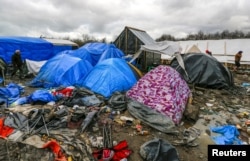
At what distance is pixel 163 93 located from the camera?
5.91m

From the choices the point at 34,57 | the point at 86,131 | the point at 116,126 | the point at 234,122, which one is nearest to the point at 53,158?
the point at 86,131

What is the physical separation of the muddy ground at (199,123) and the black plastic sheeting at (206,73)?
23.8 inches

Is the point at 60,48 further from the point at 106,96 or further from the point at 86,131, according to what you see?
the point at 86,131

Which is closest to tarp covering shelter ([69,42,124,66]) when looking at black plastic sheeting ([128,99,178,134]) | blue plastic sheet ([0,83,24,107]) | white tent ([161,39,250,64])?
blue plastic sheet ([0,83,24,107])

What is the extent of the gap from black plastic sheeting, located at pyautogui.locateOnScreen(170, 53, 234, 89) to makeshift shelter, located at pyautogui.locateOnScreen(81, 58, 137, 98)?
316cm

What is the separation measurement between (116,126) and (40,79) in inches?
211

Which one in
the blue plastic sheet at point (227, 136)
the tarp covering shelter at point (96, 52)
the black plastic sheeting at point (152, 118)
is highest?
the tarp covering shelter at point (96, 52)

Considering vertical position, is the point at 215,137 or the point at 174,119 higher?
the point at 174,119

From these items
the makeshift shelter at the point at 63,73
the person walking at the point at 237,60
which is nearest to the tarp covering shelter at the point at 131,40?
the makeshift shelter at the point at 63,73

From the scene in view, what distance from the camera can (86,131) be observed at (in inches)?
Result: 194

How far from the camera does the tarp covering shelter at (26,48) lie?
534 inches

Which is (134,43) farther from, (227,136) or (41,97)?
(227,136)

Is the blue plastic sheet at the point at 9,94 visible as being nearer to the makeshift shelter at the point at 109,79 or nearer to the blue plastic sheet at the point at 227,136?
the makeshift shelter at the point at 109,79

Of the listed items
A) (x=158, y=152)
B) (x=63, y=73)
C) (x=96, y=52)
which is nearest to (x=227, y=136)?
(x=158, y=152)
